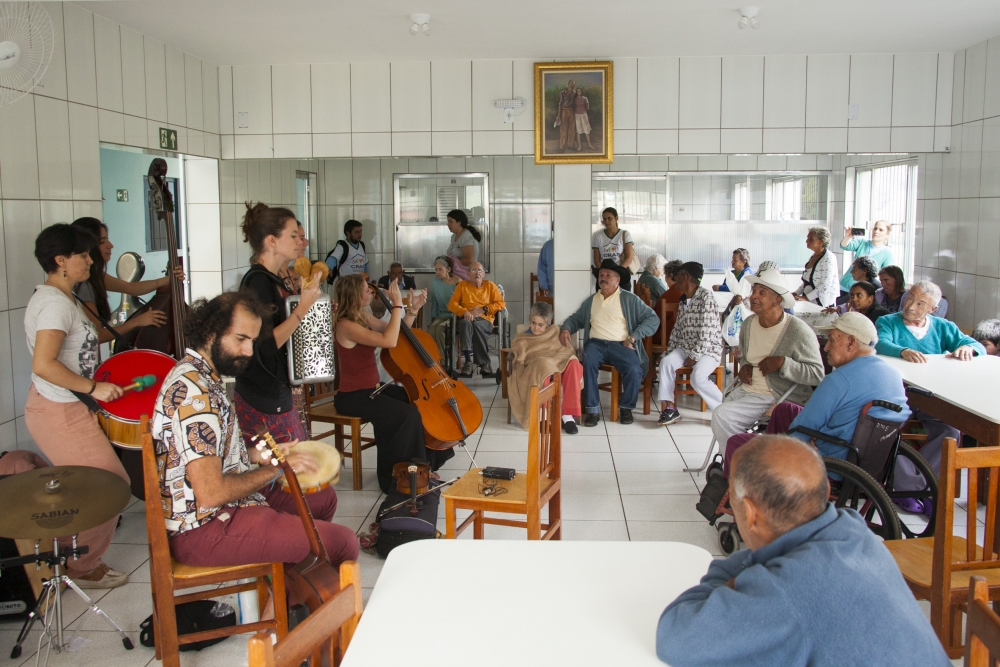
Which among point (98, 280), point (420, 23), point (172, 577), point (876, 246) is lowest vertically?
point (172, 577)

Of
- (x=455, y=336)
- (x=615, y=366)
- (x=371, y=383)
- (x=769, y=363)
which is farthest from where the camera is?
(x=455, y=336)

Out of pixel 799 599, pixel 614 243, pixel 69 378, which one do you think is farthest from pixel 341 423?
pixel 614 243

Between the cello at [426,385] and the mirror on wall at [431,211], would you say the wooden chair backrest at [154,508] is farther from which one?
the mirror on wall at [431,211]

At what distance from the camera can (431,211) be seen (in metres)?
8.70

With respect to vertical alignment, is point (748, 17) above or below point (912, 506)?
above

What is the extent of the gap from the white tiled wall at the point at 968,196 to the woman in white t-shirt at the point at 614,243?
2375mm

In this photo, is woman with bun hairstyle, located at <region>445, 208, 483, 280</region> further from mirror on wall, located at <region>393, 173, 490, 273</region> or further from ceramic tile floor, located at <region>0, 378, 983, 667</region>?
ceramic tile floor, located at <region>0, 378, 983, 667</region>

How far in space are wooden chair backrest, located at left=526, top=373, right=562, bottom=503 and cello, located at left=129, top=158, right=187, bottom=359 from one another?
1444mm

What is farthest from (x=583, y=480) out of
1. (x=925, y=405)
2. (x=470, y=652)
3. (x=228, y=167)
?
(x=228, y=167)

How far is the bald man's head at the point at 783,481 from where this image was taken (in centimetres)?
144

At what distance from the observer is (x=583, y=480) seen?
4.38 m

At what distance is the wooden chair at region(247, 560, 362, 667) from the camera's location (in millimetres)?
1221

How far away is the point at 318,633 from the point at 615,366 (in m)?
4.42

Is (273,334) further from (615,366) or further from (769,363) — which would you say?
(615,366)
